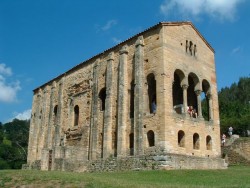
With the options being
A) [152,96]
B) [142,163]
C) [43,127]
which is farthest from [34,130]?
[142,163]

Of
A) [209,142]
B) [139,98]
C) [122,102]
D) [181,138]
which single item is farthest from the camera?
[209,142]

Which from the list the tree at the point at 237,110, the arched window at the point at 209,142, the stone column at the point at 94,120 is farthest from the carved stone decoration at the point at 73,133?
the tree at the point at 237,110

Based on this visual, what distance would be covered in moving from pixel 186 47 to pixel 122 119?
7341mm

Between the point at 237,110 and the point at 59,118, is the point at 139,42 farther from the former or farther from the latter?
the point at 237,110

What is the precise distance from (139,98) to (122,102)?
1.89m

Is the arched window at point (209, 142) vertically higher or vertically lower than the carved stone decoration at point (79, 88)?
lower

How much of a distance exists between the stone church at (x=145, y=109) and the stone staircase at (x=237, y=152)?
4472 millimetres

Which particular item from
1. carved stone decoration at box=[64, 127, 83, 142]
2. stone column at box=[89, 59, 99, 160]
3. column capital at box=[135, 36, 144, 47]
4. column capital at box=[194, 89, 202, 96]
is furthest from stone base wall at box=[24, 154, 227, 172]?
column capital at box=[135, 36, 144, 47]

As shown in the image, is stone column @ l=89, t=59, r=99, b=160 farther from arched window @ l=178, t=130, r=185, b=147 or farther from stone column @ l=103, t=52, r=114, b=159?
arched window @ l=178, t=130, r=185, b=147

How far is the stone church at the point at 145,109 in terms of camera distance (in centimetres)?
2216

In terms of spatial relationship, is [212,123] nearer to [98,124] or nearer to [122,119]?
[122,119]

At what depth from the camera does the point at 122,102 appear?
81.4 feet

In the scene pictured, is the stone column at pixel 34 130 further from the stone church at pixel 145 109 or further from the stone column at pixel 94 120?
the stone column at pixel 94 120

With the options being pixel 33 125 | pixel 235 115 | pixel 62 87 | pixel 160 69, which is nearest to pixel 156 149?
pixel 160 69
